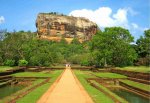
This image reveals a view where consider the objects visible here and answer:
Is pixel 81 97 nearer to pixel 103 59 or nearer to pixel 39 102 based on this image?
pixel 39 102

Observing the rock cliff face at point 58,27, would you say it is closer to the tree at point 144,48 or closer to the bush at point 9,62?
the tree at point 144,48

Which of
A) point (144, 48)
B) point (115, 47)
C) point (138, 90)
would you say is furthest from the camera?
point (144, 48)

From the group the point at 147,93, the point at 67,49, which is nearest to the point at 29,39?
the point at 147,93

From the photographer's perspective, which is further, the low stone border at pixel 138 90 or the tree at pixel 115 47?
the tree at pixel 115 47

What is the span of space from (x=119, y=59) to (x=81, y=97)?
151 ft

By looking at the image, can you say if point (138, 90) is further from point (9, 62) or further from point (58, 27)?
point (58, 27)

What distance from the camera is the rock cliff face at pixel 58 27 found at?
184 metres

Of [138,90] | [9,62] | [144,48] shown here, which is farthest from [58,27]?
[138,90]

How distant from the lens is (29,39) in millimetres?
70938

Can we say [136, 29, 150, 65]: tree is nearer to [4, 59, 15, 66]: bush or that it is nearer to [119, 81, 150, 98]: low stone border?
[4, 59, 15, 66]: bush

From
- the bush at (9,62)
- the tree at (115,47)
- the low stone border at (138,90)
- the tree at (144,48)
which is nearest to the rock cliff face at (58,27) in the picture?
the tree at (144,48)

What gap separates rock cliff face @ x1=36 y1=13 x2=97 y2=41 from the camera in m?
184

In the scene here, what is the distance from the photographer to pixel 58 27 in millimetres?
187500

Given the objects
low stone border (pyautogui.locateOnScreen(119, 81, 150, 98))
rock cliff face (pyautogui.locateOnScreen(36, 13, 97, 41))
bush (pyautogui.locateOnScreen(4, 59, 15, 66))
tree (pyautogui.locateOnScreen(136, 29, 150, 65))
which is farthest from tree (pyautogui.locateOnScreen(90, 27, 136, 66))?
rock cliff face (pyautogui.locateOnScreen(36, 13, 97, 41))
